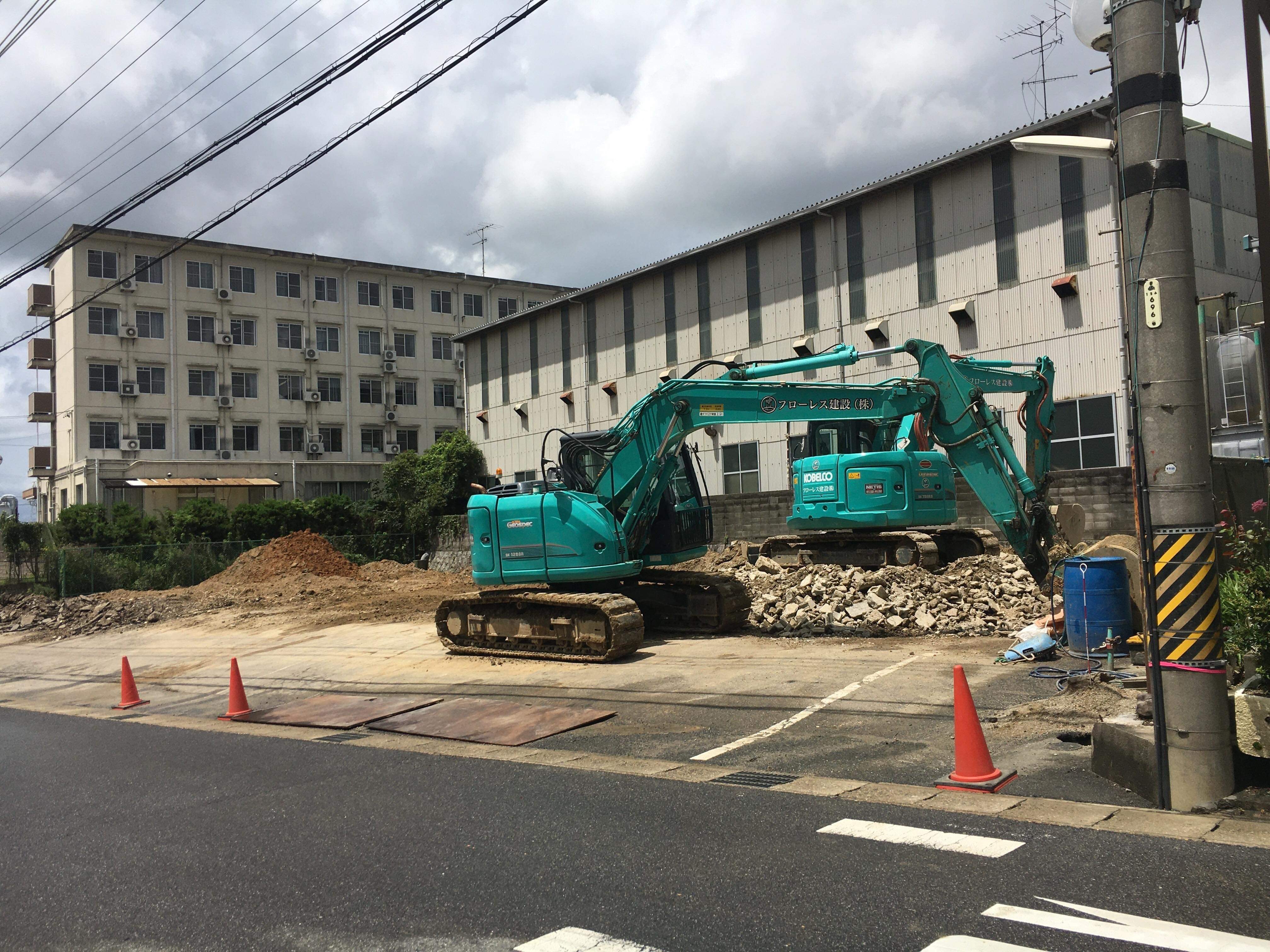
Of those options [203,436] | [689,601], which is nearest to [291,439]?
[203,436]

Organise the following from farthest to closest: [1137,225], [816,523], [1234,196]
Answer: [1234,196] < [816,523] < [1137,225]

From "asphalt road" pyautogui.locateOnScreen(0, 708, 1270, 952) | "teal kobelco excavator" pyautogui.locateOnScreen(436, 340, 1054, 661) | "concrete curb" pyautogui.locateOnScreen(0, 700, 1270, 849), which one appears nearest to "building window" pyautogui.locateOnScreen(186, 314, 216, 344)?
"teal kobelco excavator" pyautogui.locateOnScreen(436, 340, 1054, 661)

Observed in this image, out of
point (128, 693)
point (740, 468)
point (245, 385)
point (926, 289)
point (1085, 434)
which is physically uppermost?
point (245, 385)

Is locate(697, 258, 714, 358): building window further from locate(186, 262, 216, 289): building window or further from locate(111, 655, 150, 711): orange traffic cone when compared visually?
locate(186, 262, 216, 289): building window

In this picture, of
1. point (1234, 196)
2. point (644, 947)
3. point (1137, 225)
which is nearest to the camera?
point (644, 947)

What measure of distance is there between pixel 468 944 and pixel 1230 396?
1436 cm

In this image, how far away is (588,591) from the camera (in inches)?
628

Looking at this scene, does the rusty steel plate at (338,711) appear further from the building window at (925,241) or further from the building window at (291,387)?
the building window at (291,387)

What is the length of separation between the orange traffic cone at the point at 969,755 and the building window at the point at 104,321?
54121mm

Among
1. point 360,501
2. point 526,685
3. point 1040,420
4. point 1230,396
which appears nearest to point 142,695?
point 526,685

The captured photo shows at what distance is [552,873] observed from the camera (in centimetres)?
568

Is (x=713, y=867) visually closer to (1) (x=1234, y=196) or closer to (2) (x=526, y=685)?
(2) (x=526, y=685)

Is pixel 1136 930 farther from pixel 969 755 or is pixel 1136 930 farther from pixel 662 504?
pixel 662 504

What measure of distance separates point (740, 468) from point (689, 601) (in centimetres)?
1774
